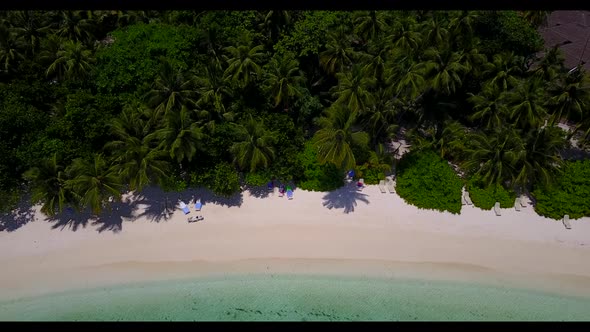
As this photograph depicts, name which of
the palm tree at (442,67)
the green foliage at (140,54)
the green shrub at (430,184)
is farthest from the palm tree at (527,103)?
the green foliage at (140,54)

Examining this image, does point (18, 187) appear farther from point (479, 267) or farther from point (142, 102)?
point (479, 267)

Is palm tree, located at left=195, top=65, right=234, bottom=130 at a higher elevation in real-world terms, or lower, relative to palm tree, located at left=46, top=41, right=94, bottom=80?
lower

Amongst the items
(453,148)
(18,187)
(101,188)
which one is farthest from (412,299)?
(18,187)

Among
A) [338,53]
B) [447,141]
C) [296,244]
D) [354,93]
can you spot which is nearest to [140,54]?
[338,53]

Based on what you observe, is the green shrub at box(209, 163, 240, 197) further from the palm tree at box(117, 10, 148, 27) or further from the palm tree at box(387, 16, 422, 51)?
the palm tree at box(117, 10, 148, 27)

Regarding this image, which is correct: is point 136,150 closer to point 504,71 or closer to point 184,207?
point 184,207

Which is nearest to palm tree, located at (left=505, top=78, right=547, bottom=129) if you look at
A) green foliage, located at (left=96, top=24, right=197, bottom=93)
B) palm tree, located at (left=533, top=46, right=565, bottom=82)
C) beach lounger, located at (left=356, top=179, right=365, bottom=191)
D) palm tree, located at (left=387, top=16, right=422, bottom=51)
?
palm tree, located at (left=533, top=46, right=565, bottom=82)
